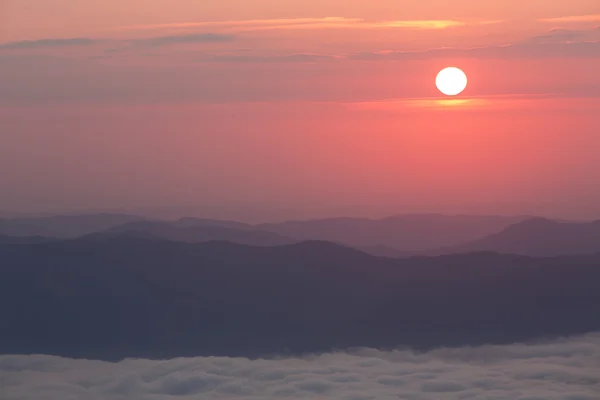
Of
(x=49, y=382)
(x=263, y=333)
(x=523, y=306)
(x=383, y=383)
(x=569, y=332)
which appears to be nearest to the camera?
(x=383, y=383)

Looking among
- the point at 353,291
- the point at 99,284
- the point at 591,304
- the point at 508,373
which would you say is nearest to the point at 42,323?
the point at 99,284

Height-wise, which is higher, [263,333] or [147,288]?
[147,288]

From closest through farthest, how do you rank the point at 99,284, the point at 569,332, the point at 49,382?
the point at 49,382 < the point at 569,332 < the point at 99,284

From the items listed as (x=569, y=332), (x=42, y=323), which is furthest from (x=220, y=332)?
(x=569, y=332)

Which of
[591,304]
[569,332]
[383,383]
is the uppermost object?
[591,304]

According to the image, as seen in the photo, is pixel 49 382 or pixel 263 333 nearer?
pixel 49 382

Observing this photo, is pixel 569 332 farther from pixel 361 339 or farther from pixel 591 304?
pixel 361 339

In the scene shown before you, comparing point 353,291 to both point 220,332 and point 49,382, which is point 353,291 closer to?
point 220,332
